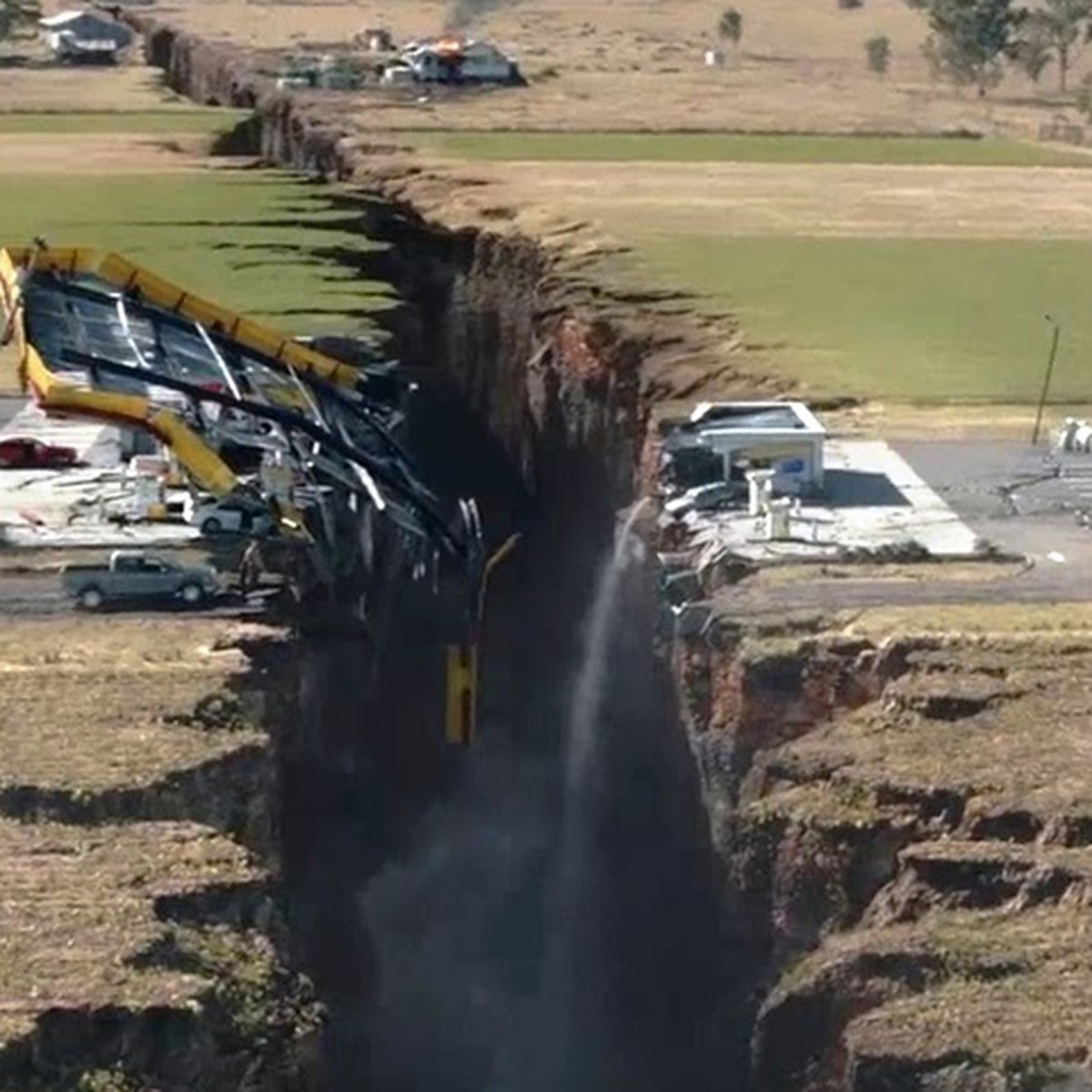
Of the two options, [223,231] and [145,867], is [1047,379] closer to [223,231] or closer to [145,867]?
[223,231]

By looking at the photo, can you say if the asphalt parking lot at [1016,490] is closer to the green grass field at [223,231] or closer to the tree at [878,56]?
the green grass field at [223,231]

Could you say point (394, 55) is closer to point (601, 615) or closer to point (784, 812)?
point (601, 615)

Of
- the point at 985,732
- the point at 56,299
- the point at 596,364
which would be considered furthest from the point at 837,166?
the point at 985,732

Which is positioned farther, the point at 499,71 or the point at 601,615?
the point at 499,71

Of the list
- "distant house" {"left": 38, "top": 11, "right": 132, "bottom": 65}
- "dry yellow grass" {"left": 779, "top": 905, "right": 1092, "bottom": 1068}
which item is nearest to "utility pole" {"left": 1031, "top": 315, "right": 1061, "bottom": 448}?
"dry yellow grass" {"left": 779, "top": 905, "right": 1092, "bottom": 1068}

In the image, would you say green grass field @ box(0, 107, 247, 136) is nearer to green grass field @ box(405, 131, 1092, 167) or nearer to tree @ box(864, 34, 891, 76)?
green grass field @ box(405, 131, 1092, 167)

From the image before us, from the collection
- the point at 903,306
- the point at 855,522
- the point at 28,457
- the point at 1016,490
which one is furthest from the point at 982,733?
the point at 903,306

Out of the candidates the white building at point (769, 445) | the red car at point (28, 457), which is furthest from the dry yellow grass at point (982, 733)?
the red car at point (28, 457)
